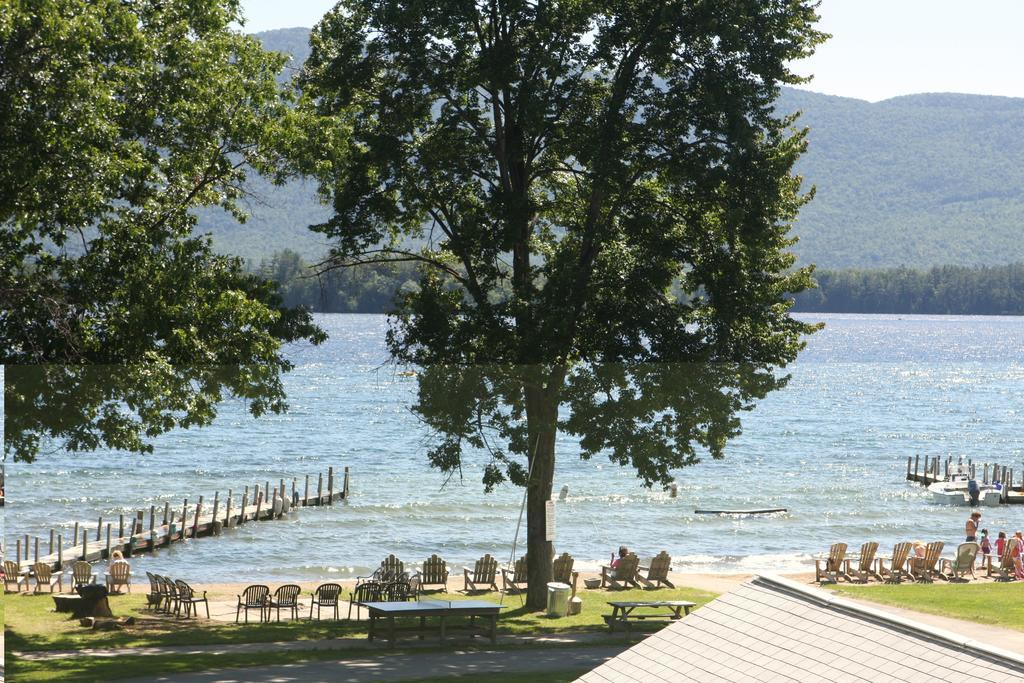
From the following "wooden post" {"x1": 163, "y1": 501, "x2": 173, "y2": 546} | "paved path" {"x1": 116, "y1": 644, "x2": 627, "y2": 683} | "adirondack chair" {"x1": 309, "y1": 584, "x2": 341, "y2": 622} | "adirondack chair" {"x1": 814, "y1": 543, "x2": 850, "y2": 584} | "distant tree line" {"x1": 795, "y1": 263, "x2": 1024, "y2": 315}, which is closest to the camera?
"paved path" {"x1": 116, "y1": 644, "x2": 627, "y2": 683}

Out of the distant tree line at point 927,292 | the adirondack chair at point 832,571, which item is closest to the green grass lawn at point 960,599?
the adirondack chair at point 832,571

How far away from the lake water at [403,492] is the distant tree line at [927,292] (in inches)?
4252

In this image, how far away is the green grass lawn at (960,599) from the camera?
21594 millimetres

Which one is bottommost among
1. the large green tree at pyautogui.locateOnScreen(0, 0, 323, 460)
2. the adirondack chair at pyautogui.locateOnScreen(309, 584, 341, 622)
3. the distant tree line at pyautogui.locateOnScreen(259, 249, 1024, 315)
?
the adirondack chair at pyautogui.locateOnScreen(309, 584, 341, 622)

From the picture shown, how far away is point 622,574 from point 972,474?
23.1 meters

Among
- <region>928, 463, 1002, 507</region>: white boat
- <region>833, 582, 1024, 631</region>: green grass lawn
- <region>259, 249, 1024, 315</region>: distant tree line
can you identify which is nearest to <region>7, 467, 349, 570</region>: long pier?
<region>833, 582, 1024, 631</region>: green grass lawn

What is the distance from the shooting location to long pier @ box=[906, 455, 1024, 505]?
3891 cm

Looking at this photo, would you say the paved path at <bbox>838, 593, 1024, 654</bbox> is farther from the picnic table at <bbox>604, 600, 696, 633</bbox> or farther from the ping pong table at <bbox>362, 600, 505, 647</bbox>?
the ping pong table at <bbox>362, 600, 505, 647</bbox>

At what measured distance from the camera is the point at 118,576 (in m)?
21.9

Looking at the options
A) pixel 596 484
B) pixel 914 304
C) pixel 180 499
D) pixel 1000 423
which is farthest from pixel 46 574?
pixel 914 304

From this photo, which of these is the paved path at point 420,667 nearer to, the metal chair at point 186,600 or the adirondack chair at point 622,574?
the metal chair at point 186,600

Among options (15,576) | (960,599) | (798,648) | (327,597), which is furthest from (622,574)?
(798,648)

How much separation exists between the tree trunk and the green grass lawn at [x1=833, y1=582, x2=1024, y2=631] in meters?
6.27

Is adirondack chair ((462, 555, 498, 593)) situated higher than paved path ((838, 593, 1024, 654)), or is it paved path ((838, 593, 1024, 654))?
paved path ((838, 593, 1024, 654))
